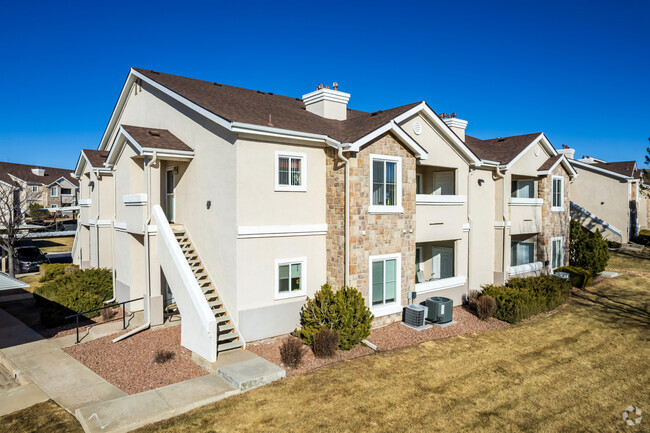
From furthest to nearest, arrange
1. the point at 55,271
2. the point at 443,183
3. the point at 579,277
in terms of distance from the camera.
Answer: the point at 55,271 < the point at 579,277 < the point at 443,183

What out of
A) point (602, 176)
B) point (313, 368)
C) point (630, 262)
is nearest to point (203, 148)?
point (313, 368)

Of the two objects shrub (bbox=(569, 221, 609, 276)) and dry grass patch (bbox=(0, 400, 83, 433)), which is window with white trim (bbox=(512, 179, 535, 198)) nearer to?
shrub (bbox=(569, 221, 609, 276))

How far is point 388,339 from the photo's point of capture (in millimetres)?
13781

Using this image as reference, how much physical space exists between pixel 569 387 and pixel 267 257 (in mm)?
8904

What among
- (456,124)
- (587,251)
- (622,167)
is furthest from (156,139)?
(622,167)

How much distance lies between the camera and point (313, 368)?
37.2ft

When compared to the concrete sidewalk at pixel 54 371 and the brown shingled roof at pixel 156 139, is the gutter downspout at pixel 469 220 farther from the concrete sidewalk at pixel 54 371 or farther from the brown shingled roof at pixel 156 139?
the concrete sidewalk at pixel 54 371

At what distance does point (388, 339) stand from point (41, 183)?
65.8m

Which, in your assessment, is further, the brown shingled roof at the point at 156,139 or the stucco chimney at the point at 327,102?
the stucco chimney at the point at 327,102

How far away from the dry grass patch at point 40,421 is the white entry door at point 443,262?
14.7 meters

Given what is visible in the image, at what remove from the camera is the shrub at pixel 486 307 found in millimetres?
16406

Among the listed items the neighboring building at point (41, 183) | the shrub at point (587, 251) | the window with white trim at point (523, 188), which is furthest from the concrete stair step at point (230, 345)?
the neighboring building at point (41, 183)

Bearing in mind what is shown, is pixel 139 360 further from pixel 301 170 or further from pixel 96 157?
pixel 96 157

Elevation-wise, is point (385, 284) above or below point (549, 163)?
below
